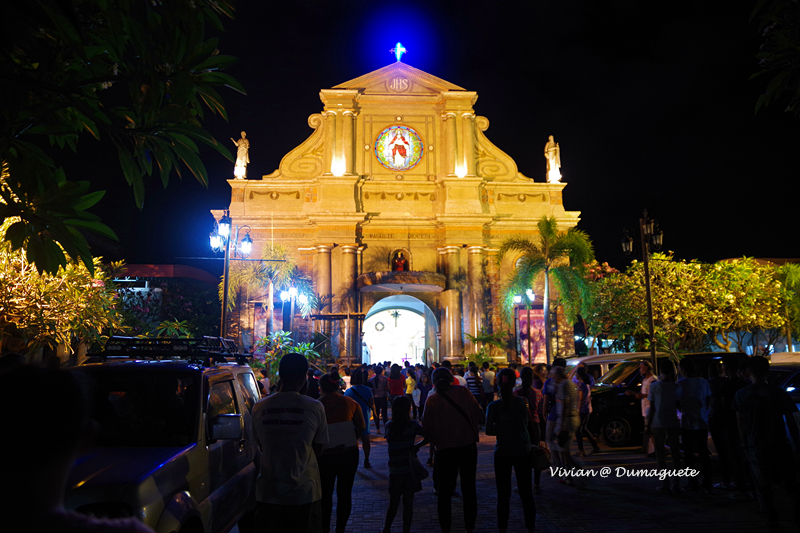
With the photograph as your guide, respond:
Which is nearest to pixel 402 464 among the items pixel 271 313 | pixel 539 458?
pixel 539 458

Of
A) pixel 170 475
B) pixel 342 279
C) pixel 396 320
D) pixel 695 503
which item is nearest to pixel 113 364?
pixel 170 475

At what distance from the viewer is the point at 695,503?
7.21m

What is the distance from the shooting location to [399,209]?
1115 inches

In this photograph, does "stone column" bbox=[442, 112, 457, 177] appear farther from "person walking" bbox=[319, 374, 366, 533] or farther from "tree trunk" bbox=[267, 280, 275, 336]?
"person walking" bbox=[319, 374, 366, 533]

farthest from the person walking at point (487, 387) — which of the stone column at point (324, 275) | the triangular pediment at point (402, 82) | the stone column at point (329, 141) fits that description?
the triangular pediment at point (402, 82)

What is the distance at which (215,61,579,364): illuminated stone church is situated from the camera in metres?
26.9

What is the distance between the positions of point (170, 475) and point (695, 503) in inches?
261

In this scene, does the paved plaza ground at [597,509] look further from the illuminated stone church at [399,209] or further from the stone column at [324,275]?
the stone column at [324,275]

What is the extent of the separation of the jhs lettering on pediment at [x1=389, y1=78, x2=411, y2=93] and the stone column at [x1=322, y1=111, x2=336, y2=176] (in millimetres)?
3560

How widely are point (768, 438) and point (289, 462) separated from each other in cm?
513

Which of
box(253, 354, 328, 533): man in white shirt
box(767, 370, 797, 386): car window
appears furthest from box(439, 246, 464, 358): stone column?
box(253, 354, 328, 533): man in white shirt

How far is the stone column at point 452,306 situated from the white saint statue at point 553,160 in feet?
23.1

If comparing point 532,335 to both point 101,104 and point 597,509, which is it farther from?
point 101,104

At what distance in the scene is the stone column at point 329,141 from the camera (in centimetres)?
2820
